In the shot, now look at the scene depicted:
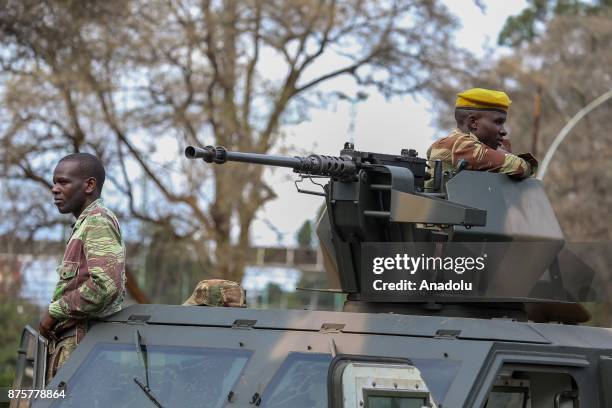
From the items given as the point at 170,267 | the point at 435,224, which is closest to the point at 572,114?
the point at 170,267

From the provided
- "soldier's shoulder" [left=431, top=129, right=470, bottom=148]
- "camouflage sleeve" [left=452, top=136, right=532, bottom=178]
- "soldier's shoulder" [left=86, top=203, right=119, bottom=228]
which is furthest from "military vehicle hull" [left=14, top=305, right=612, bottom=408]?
"soldier's shoulder" [left=431, top=129, right=470, bottom=148]

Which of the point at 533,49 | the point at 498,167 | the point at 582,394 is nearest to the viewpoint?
the point at 582,394

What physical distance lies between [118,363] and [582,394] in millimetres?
2078

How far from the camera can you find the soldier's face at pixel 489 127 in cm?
747

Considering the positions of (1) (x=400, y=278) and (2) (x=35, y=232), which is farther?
(2) (x=35, y=232)

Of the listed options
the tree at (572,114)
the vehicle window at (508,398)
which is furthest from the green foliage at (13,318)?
the vehicle window at (508,398)

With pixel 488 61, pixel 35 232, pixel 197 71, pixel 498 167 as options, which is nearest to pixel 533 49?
pixel 488 61

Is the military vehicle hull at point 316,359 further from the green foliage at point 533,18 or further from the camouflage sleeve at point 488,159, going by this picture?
the green foliage at point 533,18

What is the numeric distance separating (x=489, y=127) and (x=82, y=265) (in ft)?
7.80

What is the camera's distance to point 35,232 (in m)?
22.6

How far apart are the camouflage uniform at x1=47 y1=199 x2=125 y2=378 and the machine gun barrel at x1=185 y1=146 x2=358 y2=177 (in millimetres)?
577

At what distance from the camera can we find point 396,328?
19.6 feet

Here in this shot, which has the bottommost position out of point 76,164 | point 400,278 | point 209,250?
point 209,250

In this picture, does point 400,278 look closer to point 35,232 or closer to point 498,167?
point 498,167
